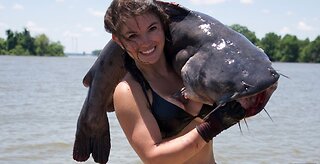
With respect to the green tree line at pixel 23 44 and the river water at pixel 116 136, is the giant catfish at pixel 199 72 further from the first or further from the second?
the green tree line at pixel 23 44

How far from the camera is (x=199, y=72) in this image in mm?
2557

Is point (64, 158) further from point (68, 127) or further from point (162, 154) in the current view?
point (162, 154)

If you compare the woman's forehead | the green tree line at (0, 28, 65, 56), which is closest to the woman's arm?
the woman's forehead

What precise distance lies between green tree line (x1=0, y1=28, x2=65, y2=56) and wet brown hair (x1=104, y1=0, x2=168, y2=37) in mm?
75545

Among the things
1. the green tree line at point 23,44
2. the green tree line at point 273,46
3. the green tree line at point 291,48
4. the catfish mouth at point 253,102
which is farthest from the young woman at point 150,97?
the green tree line at point 23,44

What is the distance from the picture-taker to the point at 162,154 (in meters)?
2.47

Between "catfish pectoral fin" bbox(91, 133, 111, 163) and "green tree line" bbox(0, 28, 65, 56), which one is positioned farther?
"green tree line" bbox(0, 28, 65, 56)

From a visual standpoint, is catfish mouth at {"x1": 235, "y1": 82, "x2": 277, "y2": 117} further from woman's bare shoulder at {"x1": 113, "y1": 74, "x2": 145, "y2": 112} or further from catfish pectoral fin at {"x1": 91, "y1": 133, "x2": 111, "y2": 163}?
catfish pectoral fin at {"x1": 91, "y1": 133, "x2": 111, "y2": 163}

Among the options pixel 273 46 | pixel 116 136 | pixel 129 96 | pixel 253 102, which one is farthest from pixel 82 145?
pixel 273 46

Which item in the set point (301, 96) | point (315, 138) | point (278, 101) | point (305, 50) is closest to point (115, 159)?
point (315, 138)

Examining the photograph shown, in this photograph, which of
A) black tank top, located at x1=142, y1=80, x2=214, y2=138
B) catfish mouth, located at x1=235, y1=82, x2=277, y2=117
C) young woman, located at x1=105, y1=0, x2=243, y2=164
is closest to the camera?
catfish mouth, located at x1=235, y1=82, x2=277, y2=117

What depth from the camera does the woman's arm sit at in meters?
2.42

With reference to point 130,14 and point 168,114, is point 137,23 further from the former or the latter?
point 168,114

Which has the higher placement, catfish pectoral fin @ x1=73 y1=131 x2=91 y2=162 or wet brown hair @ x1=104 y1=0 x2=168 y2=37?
wet brown hair @ x1=104 y1=0 x2=168 y2=37
